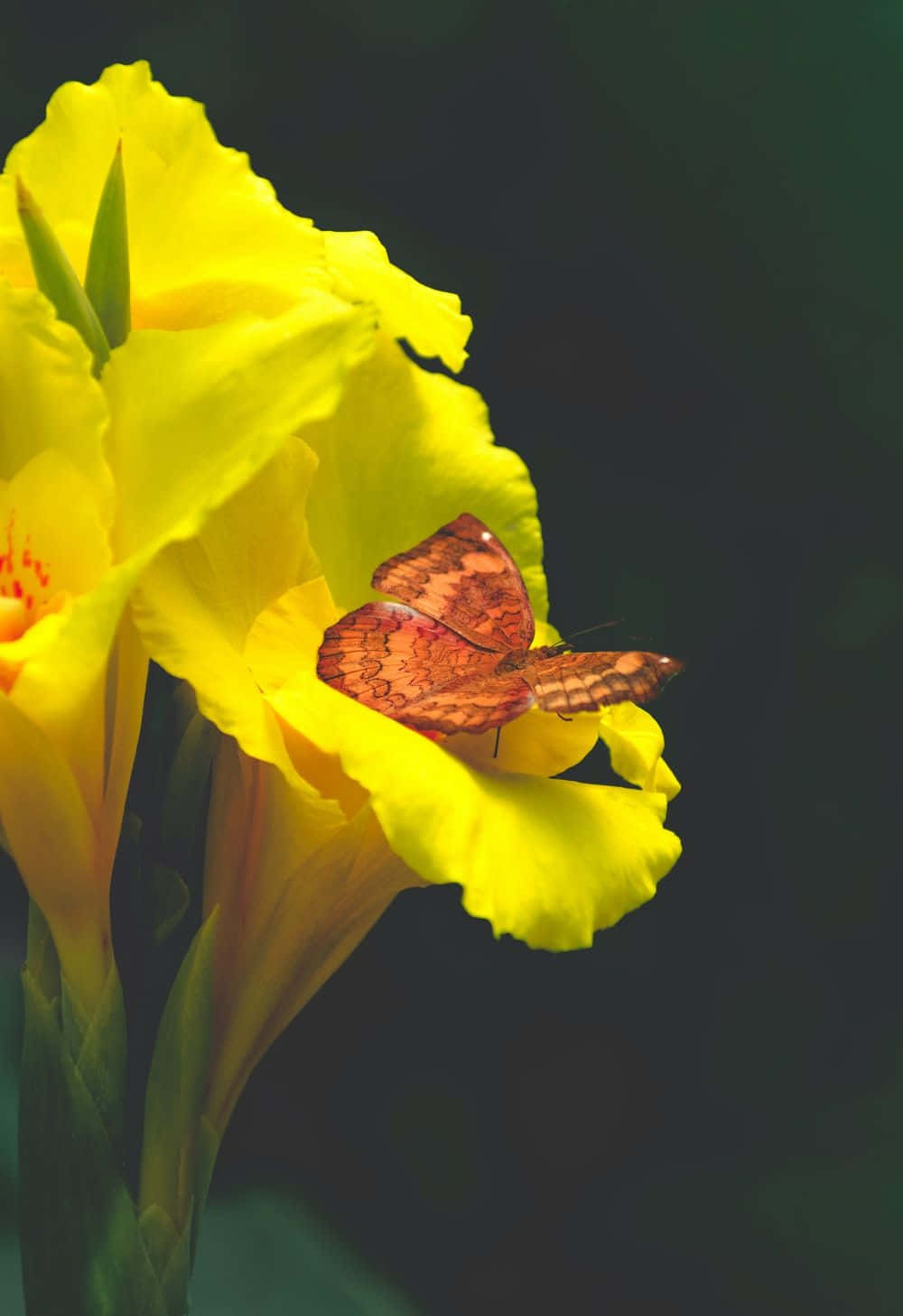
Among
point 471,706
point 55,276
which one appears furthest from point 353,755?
point 55,276

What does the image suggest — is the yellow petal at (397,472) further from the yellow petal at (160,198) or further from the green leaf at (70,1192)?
the green leaf at (70,1192)

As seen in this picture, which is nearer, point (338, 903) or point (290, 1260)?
point (338, 903)

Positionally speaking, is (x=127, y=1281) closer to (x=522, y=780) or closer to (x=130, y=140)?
(x=522, y=780)

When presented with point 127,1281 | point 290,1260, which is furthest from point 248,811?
point 290,1260

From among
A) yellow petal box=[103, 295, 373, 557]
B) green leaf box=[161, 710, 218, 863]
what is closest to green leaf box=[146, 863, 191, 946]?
green leaf box=[161, 710, 218, 863]

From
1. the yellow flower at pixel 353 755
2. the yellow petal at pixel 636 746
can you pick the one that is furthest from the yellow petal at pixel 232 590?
the yellow petal at pixel 636 746

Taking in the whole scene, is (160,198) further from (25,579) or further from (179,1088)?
(179,1088)
